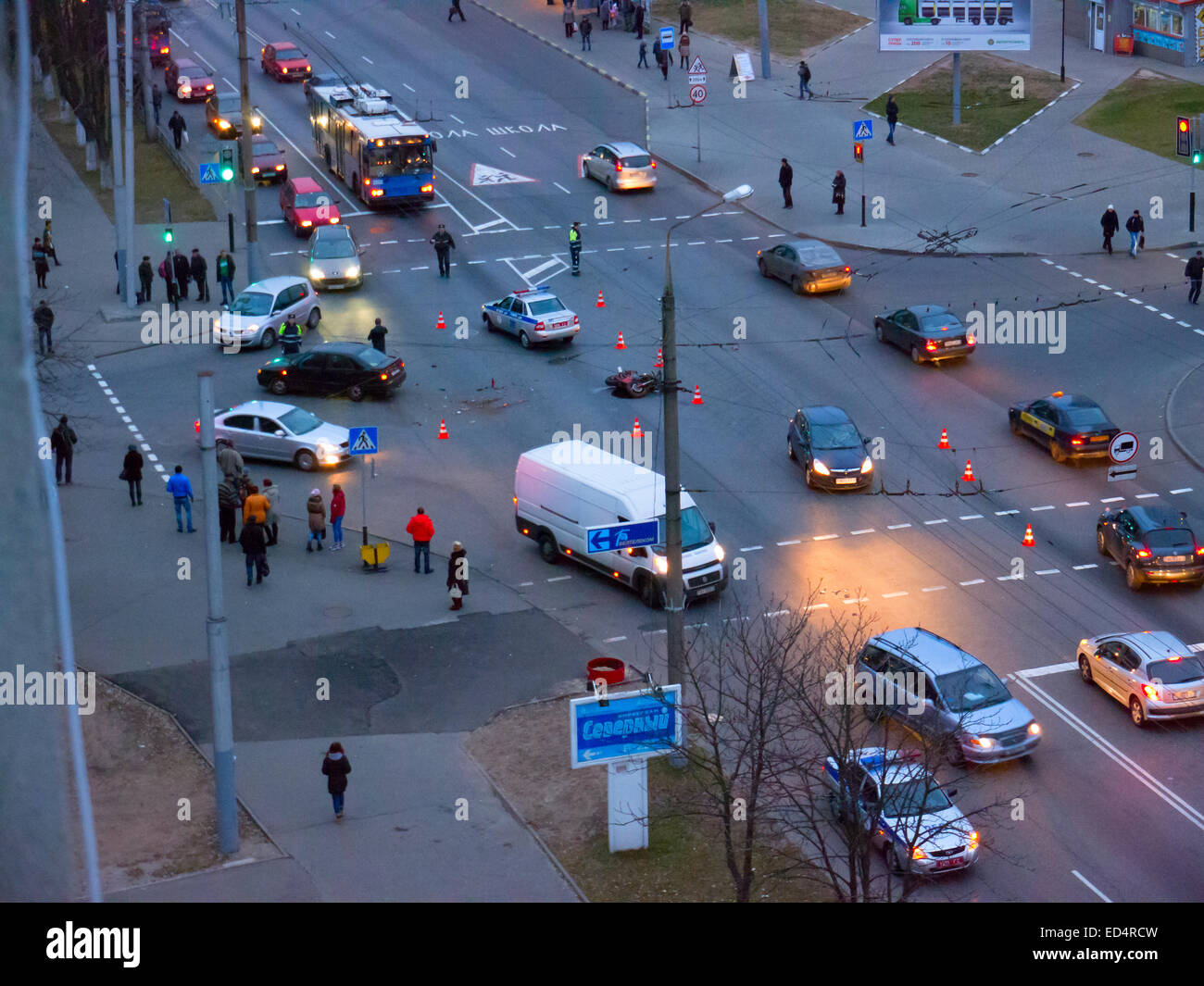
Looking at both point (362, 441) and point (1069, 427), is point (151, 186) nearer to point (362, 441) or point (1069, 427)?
point (362, 441)

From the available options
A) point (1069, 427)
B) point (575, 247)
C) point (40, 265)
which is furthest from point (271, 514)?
point (40, 265)

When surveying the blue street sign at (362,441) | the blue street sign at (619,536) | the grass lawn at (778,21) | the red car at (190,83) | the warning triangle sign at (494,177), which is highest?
the grass lawn at (778,21)

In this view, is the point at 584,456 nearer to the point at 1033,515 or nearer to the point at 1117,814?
the point at 1033,515

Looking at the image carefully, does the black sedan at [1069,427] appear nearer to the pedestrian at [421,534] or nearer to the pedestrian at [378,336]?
the pedestrian at [421,534]

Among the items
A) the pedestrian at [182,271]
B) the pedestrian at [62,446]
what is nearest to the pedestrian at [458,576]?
the pedestrian at [62,446]

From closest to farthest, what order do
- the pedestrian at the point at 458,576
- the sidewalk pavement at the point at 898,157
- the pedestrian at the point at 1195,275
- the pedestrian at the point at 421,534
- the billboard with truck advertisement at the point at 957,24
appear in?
the pedestrian at the point at 458,576 < the pedestrian at the point at 421,534 < the pedestrian at the point at 1195,275 < the sidewalk pavement at the point at 898,157 < the billboard with truck advertisement at the point at 957,24
